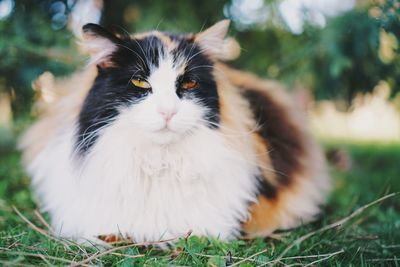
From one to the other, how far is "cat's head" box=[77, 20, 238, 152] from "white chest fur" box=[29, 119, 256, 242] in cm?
7

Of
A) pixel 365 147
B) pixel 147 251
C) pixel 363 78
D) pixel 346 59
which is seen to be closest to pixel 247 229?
pixel 147 251

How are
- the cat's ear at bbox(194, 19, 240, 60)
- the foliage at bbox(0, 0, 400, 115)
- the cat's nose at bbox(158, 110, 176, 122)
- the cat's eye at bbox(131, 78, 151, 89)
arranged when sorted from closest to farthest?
1. the cat's nose at bbox(158, 110, 176, 122)
2. the cat's eye at bbox(131, 78, 151, 89)
3. the cat's ear at bbox(194, 19, 240, 60)
4. the foliage at bbox(0, 0, 400, 115)

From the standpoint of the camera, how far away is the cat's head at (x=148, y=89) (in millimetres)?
1446

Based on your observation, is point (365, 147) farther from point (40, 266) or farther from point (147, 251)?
point (40, 266)

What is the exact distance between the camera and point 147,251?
150 cm

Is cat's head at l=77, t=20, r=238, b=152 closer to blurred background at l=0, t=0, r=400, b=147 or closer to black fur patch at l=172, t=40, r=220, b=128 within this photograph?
black fur patch at l=172, t=40, r=220, b=128

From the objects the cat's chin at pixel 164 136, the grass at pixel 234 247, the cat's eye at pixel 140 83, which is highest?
the cat's eye at pixel 140 83

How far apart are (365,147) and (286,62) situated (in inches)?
74.4

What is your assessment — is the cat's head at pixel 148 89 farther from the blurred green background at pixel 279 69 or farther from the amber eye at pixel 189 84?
the blurred green background at pixel 279 69

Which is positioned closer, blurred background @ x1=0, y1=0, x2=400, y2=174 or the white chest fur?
the white chest fur

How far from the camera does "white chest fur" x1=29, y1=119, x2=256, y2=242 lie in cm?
156

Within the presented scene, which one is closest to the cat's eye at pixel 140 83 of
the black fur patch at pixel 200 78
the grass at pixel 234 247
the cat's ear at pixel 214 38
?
the black fur patch at pixel 200 78

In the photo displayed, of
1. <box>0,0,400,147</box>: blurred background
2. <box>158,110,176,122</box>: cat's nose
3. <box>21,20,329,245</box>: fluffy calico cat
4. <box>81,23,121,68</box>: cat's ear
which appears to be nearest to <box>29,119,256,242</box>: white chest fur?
<box>21,20,329,245</box>: fluffy calico cat

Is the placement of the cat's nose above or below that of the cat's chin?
above
